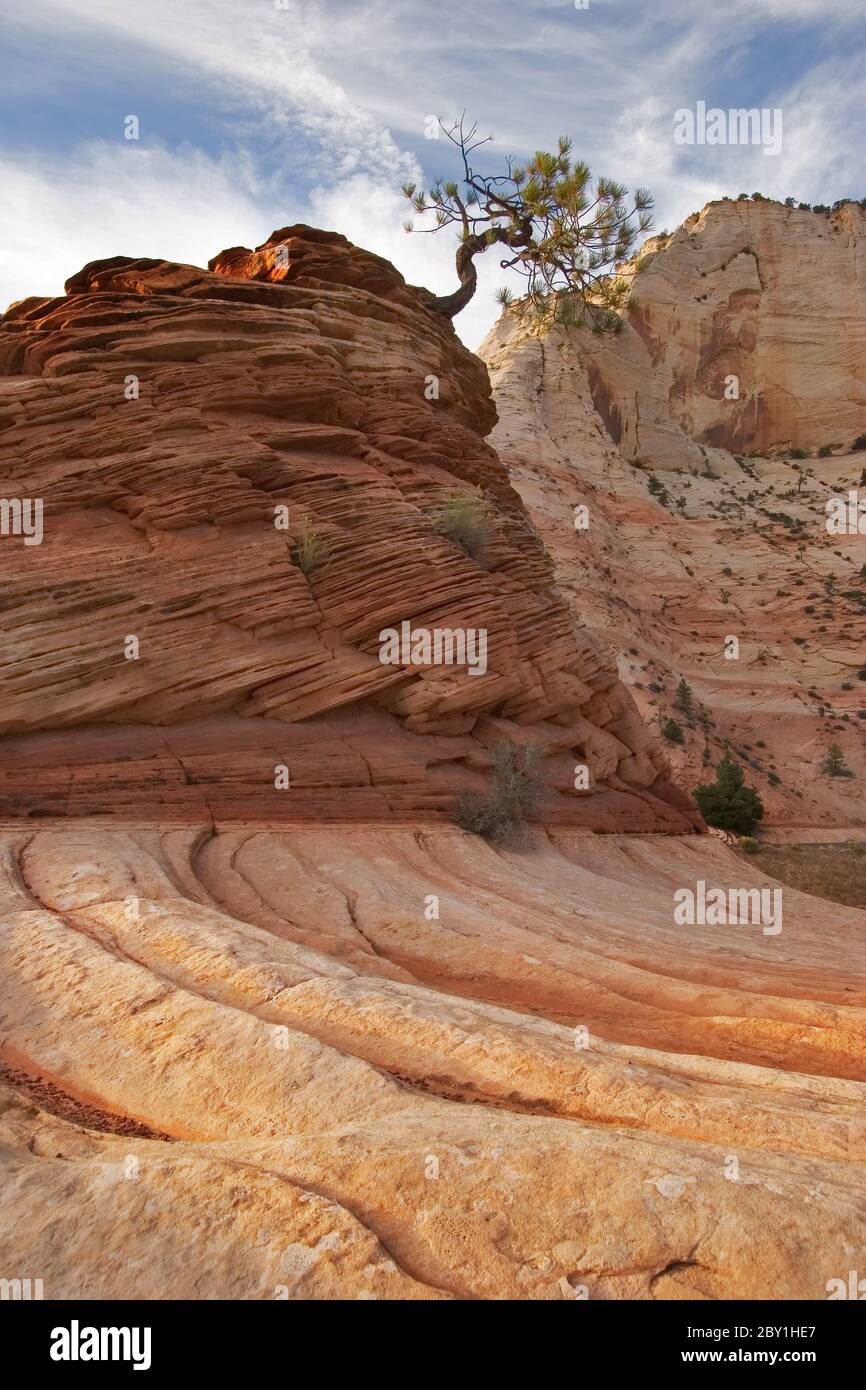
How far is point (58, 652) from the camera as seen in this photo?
10.8m

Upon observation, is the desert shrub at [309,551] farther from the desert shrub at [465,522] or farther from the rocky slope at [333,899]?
the desert shrub at [465,522]

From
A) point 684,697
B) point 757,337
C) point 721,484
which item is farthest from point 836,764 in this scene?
point 757,337

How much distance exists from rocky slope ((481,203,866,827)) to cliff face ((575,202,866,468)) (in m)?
0.13

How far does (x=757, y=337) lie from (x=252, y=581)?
60147 millimetres

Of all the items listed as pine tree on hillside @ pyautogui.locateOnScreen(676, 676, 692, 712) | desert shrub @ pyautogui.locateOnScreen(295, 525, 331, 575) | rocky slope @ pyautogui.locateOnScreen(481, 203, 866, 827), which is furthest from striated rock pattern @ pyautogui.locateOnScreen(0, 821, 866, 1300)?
pine tree on hillside @ pyautogui.locateOnScreen(676, 676, 692, 712)

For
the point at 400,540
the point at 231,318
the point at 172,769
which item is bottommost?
the point at 172,769

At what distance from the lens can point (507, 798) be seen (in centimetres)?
1311

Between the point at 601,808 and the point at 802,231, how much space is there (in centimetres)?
6497

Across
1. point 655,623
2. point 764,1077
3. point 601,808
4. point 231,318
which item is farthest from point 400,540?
point 655,623

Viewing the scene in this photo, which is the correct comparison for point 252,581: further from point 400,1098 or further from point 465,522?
point 400,1098

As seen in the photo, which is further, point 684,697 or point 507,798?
point 684,697

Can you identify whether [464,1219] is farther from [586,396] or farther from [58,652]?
[586,396]

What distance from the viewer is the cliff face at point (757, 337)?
57906 mm

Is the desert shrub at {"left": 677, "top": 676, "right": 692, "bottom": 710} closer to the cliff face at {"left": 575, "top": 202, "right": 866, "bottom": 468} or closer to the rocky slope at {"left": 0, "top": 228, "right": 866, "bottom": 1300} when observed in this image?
the rocky slope at {"left": 0, "top": 228, "right": 866, "bottom": 1300}
